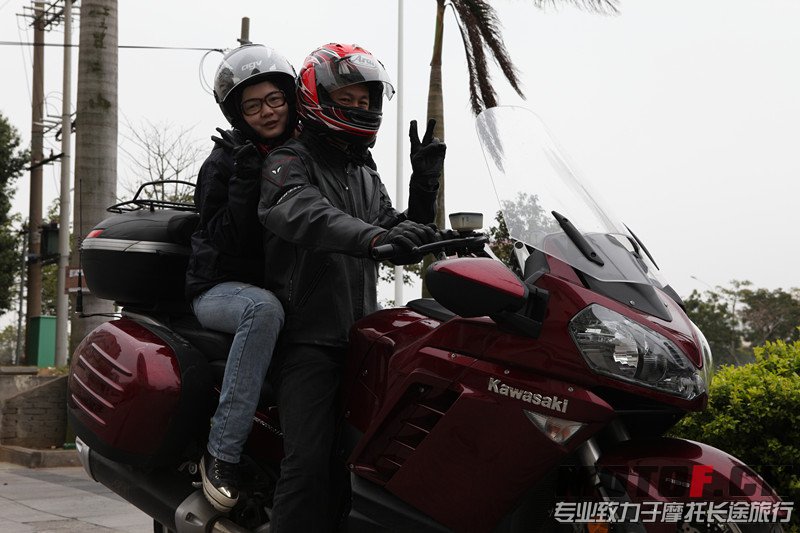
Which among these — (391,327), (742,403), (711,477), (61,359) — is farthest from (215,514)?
(61,359)

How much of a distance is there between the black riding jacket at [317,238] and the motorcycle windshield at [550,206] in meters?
0.45

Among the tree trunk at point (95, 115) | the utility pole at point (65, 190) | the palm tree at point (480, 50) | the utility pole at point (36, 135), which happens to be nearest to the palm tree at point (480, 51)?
the palm tree at point (480, 50)

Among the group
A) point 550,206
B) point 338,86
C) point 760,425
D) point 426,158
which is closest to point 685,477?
point 550,206

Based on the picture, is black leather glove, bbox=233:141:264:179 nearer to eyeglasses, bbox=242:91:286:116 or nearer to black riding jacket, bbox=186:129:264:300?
black riding jacket, bbox=186:129:264:300

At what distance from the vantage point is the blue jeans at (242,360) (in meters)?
3.24

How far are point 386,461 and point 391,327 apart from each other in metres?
0.44

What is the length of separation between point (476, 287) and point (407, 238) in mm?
292

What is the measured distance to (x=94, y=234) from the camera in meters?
3.88

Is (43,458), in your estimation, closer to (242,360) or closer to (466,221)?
(242,360)

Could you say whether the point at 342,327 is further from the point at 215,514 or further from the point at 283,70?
the point at 283,70

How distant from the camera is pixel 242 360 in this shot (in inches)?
128

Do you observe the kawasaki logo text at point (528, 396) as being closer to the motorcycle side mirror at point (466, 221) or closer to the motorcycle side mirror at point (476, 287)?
the motorcycle side mirror at point (476, 287)

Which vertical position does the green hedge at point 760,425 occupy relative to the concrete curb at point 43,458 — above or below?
above

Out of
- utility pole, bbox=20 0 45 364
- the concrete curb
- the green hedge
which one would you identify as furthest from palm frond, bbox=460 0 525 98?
utility pole, bbox=20 0 45 364
